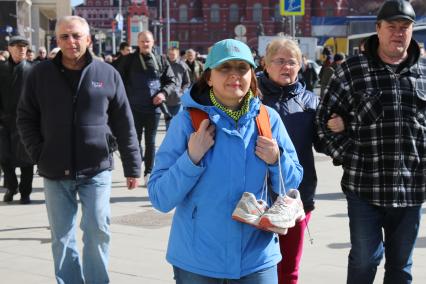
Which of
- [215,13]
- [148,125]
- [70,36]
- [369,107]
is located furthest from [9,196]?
[215,13]

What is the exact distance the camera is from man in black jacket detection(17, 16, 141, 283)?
547 centimetres

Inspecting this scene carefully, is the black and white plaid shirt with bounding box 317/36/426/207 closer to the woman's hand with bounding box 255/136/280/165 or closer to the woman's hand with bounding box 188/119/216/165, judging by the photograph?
the woman's hand with bounding box 255/136/280/165

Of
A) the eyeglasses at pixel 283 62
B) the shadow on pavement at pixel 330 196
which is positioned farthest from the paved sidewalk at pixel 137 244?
the eyeglasses at pixel 283 62

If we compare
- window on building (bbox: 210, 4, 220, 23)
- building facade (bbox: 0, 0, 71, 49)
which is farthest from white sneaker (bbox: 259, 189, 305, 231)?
window on building (bbox: 210, 4, 220, 23)

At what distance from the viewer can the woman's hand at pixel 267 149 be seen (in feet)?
12.4

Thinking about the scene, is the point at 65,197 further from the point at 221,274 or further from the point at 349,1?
the point at 349,1

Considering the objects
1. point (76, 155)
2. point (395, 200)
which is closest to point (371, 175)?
A: point (395, 200)

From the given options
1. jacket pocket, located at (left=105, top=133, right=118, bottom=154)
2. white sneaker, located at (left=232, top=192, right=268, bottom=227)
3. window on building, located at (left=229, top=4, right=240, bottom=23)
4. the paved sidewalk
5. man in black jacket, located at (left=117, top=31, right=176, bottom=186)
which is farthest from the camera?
window on building, located at (left=229, top=4, right=240, bottom=23)

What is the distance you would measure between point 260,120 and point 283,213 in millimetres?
440

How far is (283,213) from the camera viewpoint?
A: 12.4ft

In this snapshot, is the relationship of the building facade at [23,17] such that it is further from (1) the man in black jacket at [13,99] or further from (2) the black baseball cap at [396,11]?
(2) the black baseball cap at [396,11]

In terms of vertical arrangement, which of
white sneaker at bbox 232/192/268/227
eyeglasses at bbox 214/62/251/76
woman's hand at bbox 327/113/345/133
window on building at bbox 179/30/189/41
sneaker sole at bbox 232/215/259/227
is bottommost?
window on building at bbox 179/30/189/41

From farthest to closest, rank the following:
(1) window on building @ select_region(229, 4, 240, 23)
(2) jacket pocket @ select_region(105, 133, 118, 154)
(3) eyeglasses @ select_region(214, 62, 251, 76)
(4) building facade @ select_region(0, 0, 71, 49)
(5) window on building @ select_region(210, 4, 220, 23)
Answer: (1) window on building @ select_region(229, 4, 240, 23)
(5) window on building @ select_region(210, 4, 220, 23)
(4) building facade @ select_region(0, 0, 71, 49)
(2) jacket pocket @ select_region(105, 133, 118, 154)
(3) eyeglasses @ select_region(214, 62, 251, 76)

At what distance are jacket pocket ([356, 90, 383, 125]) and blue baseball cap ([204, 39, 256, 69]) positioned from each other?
1138mm
